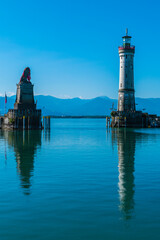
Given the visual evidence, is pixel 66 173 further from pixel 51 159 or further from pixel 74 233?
pixel 74 233

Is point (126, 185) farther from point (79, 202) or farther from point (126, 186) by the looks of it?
point (79, 202)

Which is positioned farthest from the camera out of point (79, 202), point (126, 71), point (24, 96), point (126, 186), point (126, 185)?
point (126, 71)

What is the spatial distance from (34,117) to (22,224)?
79.7 m

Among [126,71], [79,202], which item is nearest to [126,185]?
[79,202]

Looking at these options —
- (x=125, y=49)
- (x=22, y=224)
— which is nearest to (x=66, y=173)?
(x=22, y=224)

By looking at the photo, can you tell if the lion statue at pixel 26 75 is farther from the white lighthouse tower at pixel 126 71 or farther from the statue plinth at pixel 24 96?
the white lighthouse tower at pixel 126 71

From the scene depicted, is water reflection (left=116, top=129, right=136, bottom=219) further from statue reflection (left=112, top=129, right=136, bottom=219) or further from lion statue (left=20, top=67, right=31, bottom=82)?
lion statue (left=20, top=67, right=31, bottom=82)

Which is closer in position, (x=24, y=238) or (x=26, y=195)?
(x=24, y=238)

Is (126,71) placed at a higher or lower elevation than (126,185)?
higher

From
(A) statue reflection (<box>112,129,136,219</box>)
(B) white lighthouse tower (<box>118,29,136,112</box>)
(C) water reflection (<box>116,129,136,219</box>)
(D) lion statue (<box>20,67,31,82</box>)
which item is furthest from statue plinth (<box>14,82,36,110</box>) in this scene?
(A) statue reflection (<box>112,129,136,219</box>)

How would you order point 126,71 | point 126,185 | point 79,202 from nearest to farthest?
1. point 79,202
2. point 126,185
3. point 126,71

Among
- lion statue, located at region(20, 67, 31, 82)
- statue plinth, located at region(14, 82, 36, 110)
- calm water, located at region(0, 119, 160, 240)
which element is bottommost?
calm water, located at region(0, 119, 160, 240)

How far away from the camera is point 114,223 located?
13.7 m

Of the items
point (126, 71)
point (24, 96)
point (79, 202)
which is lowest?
point (79, 202)
